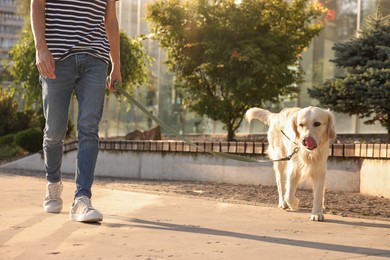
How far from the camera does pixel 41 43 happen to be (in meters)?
4.40

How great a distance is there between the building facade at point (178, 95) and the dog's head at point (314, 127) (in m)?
6.26

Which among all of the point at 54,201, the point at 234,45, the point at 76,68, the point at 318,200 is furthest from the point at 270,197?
the point at 234,45

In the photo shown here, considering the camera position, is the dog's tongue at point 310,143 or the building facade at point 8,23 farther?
the building facade at point 8,23

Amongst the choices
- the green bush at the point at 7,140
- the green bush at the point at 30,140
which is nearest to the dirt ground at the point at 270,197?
the green bush at the point at 30,140

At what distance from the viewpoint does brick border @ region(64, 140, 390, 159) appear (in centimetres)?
679

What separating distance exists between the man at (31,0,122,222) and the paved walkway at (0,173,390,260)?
451 millimetres

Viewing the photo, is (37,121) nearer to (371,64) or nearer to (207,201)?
(371,64)

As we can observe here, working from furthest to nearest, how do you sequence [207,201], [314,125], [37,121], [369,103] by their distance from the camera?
[37,121] < [369,103] < [207,201] < [314,125]

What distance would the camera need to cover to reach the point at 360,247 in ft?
A: 12.0

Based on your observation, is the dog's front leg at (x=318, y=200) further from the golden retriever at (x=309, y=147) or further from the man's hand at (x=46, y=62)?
the man's hand at (x=46, y=62)

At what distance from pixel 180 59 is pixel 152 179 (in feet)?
8.44

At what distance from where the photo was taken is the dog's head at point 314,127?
198 inches

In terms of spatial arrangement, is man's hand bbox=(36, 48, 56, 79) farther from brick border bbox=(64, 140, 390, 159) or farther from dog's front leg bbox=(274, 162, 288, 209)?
dog's front leg bbox=(274, 162, 288, 209)

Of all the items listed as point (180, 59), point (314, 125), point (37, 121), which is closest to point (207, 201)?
point (314, 125)
